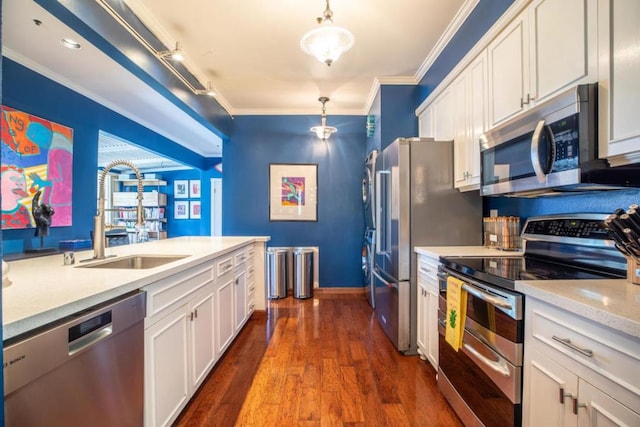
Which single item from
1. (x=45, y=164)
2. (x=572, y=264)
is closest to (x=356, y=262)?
(x=572, y=264)

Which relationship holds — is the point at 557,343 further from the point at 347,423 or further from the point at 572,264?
the point at 347,423

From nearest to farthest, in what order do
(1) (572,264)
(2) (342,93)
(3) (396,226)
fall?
1. (1) (572,264)
2. (3) (396,226)
3. (2) (342,93)

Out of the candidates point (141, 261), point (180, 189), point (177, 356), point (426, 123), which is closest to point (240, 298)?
point (141, 261)

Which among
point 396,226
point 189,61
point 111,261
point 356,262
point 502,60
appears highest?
point 189,61

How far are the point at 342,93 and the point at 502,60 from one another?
7.43ft

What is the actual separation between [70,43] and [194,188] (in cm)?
588

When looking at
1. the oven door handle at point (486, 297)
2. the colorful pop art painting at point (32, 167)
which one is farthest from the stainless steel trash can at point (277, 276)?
the oven door handle at point (486, 297)

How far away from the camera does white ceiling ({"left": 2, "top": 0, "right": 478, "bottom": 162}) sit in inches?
85.9

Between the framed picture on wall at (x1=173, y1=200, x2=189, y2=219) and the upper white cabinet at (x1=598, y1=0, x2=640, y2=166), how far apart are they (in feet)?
27.7

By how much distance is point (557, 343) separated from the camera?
1.02 m

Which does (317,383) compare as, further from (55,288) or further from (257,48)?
(257,48)

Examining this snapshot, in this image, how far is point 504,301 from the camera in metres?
1.25

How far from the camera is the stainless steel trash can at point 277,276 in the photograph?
13.3 feet

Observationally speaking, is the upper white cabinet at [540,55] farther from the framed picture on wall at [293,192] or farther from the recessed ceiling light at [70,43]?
the recessed ceiling light at [70,43]
